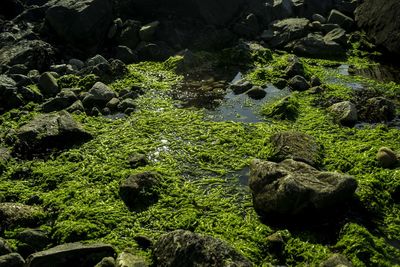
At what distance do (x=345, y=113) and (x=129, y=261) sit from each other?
5.79m

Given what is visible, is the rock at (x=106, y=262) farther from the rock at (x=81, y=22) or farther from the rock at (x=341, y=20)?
the rock at (x=341, y=20)

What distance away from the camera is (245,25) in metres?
15.1

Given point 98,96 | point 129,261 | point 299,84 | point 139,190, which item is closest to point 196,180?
point 139,190

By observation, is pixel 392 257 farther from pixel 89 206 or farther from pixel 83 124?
pixel 83 124

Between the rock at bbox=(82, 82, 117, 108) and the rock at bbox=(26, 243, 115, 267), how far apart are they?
5072 millimetres

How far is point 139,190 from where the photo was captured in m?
7.58

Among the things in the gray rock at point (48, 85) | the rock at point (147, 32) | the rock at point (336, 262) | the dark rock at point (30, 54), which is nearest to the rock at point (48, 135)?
the gray rock at point (48, 85)

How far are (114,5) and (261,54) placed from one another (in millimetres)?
5470

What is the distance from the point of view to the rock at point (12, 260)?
6.05 metres

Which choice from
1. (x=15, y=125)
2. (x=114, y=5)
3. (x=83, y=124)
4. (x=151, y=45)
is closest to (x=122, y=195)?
(x=83, y=124)

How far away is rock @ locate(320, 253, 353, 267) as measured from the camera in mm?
5914

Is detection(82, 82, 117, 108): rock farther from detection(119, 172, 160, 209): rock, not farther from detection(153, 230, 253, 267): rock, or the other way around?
detection(153, 230, 253, 267): rock

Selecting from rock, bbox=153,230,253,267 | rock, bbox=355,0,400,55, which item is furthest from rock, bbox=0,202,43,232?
rock, bbox=355,0,400,55

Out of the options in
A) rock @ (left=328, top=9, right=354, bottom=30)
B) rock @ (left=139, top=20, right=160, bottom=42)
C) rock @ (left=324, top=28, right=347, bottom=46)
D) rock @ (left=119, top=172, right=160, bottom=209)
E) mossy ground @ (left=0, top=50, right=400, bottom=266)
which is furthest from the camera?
rock @ (left=328, top=9, right=354, bottom=30)
